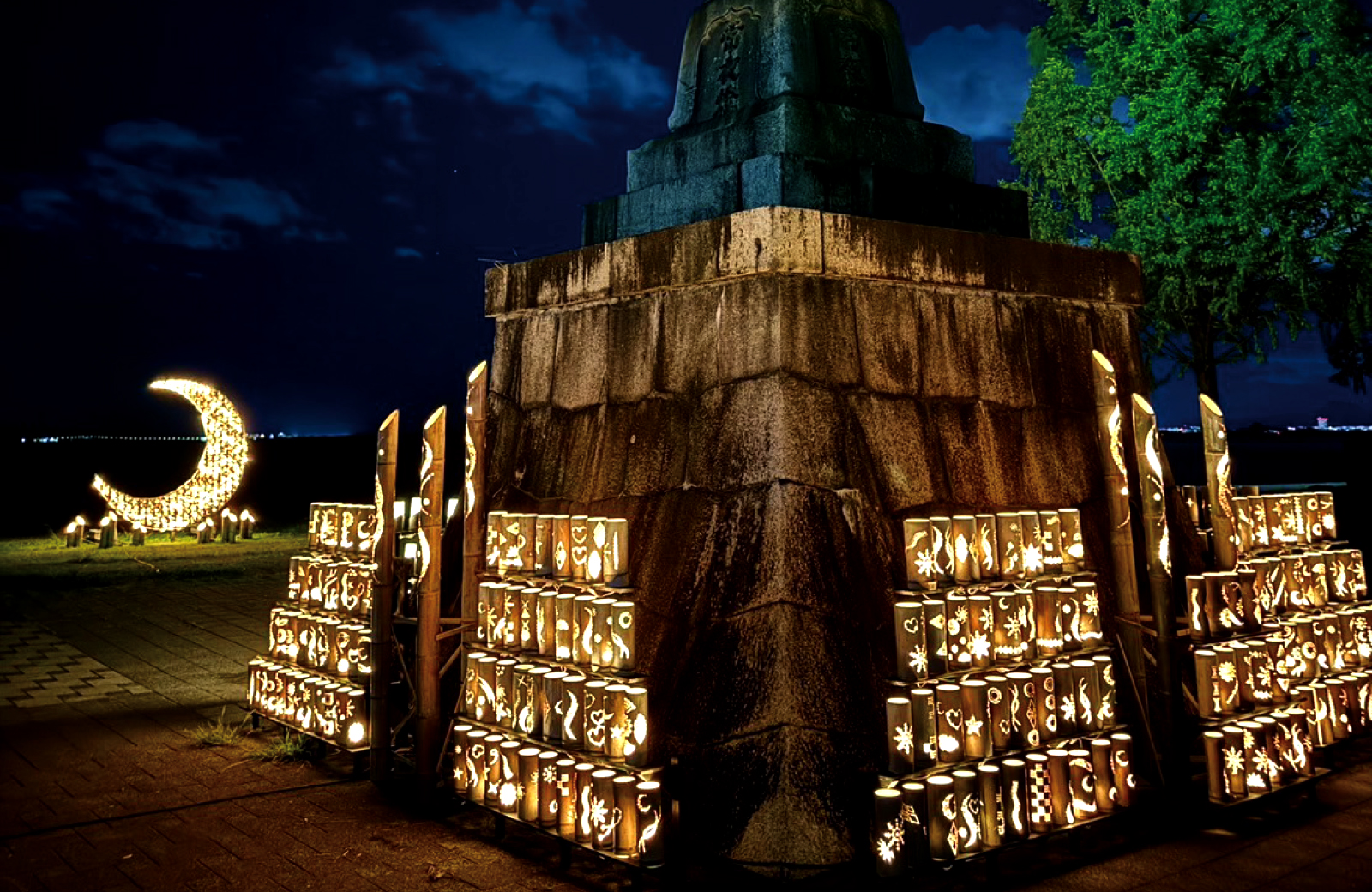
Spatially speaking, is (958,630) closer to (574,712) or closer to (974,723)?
(974,723)

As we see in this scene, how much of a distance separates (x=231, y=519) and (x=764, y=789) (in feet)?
A: 62.9

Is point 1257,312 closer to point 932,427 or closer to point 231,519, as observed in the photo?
point 932,427

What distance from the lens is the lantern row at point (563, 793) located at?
3953 millimetres

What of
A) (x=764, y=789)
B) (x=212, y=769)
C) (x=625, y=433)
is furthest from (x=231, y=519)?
(x=764, y=789)

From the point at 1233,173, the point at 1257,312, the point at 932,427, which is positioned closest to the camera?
the point at 932,427

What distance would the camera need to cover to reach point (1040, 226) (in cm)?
1666

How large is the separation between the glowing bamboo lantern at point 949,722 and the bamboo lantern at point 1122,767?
0.93 metres

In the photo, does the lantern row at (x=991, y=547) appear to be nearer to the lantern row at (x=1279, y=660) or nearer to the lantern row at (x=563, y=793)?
the lantern row at (x=1279, y=660)

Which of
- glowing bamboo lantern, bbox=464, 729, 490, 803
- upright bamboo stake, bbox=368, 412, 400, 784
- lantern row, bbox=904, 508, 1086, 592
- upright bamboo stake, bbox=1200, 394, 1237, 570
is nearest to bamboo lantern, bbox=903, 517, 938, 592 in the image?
lantern row, bbox=904, 508, 1086, 592

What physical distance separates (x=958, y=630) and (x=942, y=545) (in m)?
0.38

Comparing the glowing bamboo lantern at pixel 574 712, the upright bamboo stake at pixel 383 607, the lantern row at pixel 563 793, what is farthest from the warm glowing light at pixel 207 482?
the glowing bamboo lantern at pixel 574 712

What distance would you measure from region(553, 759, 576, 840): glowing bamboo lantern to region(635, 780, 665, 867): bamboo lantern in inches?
14.7

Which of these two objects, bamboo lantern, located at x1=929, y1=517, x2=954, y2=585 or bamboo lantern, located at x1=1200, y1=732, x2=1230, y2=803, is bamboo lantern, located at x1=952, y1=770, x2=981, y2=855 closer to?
bamboo lantern, located at x1=929, y1=517, x2=954, y2=585

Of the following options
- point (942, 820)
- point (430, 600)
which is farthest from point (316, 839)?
point (942, 820)
